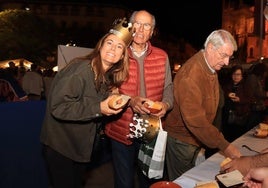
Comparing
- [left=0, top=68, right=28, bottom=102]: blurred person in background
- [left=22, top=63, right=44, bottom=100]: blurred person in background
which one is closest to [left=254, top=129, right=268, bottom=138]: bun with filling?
[left=0, top=68, right=28, bottom=102]: blurred person in background

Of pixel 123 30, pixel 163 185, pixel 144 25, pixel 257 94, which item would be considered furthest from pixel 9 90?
pixel 257 94

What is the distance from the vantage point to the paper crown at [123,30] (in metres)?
2.71

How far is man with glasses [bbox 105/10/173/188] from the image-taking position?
3152mm

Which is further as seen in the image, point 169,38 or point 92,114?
point 169,38

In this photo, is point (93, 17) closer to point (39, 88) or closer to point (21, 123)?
point (39, 88)

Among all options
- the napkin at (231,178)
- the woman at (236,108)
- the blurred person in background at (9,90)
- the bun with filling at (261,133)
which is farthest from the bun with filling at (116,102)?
the woman at (236,108)

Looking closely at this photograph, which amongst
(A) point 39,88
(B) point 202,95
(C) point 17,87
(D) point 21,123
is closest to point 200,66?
(B) point 202,95

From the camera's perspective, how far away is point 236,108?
5664mm

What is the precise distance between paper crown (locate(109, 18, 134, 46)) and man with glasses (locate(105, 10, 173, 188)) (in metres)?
0.30

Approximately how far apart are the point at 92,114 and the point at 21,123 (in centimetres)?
133

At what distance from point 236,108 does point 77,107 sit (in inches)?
145

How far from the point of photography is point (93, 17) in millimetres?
68500

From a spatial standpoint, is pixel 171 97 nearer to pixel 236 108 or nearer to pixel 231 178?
pixel 231 178

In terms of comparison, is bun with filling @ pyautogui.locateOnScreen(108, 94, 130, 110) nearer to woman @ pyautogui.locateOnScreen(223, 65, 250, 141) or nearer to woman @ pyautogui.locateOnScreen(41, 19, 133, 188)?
woman @ pyautogui.locateOnScreen(41, 19, 133, 188)
